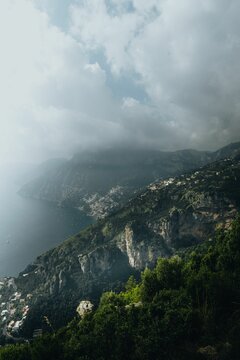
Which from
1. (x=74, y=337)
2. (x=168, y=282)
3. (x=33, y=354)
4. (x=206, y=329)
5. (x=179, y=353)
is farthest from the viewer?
(x=168, y=282)

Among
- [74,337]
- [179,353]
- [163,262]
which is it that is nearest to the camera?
[179,353]

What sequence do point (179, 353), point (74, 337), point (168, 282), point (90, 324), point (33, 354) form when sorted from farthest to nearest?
point (168, 282) → point (90, 324) → point (74, 337) → point (33, 354) → point (179, 353)

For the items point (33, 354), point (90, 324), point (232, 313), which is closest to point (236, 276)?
point (232, 313)

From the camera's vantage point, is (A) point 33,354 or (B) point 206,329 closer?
(B) point 206,329

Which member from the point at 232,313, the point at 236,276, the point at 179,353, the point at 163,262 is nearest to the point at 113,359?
the point at 179,353

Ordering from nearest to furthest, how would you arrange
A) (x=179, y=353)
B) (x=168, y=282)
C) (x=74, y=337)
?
(x=179, y=353) → (x=74, y=337) → (x=168, y=282)

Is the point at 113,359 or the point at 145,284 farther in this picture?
the point at 145,284

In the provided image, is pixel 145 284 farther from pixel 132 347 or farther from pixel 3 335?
pixel 3 335

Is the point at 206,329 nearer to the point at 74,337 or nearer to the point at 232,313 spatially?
the point at 232,313

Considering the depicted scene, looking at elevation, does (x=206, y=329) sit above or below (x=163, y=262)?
below
